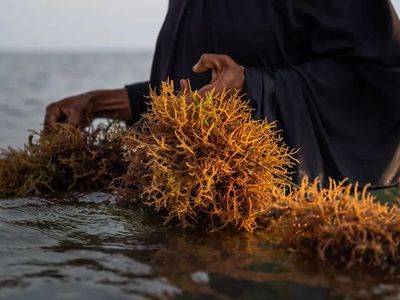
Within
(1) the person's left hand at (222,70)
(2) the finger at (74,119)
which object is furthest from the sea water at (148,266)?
(2) the finger at (74,119)

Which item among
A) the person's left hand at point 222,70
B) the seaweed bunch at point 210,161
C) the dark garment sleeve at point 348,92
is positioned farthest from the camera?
the dark garment sleeve at point 348,92

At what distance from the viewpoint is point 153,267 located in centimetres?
233

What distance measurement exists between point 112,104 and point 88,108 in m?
0.18

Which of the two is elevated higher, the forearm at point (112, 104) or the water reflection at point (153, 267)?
the forearm at point (112, 104)

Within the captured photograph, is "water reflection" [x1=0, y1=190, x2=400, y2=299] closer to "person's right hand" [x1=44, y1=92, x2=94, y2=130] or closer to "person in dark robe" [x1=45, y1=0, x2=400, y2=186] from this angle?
"person in dark robe" [x1=45, y1=0, x2=400, y2=186]

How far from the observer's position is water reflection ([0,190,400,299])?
2.11 meters

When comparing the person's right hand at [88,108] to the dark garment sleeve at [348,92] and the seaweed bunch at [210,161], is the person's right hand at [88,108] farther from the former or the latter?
the seaweed bunch at [210,161]

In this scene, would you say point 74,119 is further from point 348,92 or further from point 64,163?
point 348,92

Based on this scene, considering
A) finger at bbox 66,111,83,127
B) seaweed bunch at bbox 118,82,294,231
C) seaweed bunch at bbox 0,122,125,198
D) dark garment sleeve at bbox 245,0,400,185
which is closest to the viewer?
seaweed bunch at bbox 118,82,294,231

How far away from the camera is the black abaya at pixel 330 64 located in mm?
3525

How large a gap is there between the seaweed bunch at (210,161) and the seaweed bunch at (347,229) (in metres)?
0.31

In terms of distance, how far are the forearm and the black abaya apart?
0.96 m

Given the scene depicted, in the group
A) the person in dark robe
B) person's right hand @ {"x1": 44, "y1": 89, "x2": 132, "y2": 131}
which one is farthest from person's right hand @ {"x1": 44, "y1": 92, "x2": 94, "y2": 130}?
the person in dark robe

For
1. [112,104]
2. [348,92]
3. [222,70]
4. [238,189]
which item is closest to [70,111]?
[112,104]
